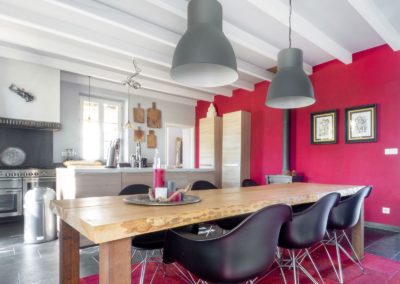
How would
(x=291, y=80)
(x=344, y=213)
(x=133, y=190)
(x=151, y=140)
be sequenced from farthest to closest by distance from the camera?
(x=151, y=140) < (x=291, y=80) < (x=133, y=190) < (x=344, y=213)

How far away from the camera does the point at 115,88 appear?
619 cm

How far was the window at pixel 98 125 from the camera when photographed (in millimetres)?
5812

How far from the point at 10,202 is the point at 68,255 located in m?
3.61

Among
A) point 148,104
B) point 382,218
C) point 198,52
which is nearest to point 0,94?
point 148,104

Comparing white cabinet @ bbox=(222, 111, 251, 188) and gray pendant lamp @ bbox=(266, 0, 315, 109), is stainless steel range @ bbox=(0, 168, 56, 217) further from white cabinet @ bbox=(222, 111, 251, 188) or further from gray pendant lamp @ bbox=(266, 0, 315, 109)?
gray pendant lamp @ bbox=(266, 0, 315, 109)

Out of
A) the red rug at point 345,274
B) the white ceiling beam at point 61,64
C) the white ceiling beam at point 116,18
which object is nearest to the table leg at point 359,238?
the red rug at point 345,274

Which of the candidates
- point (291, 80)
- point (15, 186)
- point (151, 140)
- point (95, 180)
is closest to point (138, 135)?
point (151, 140)

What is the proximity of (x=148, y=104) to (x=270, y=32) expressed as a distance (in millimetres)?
3965

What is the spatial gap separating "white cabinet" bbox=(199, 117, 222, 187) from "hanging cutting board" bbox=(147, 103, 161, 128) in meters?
1.28

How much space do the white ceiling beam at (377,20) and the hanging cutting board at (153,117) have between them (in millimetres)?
5033

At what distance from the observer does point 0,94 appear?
14.4ft

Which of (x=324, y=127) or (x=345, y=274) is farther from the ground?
(x=324, y=127)

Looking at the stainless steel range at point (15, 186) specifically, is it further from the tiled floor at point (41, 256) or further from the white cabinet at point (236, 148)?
the white cabinet at point (236, 148)

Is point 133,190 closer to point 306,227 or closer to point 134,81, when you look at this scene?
point 306,227
